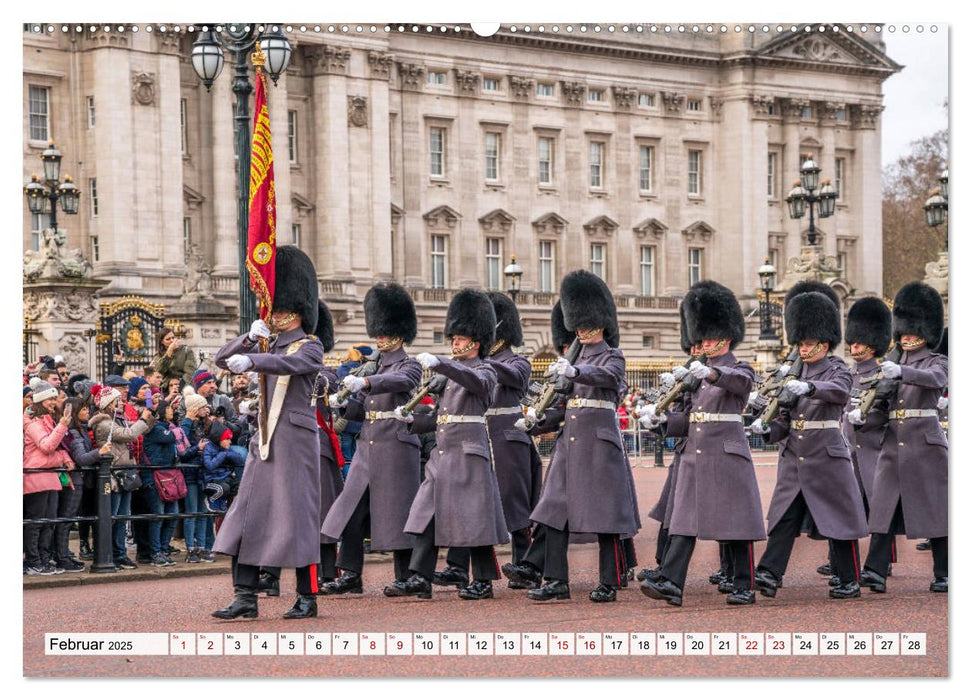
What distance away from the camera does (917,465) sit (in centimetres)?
1206

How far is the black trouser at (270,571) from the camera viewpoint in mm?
10242

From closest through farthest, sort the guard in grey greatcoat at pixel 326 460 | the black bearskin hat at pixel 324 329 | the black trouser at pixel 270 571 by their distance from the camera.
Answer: the black trouser at pixel 270 571 → the guard in grey greatcoat at pixel 326 460 → the black bearskin hat at pixel 324 329

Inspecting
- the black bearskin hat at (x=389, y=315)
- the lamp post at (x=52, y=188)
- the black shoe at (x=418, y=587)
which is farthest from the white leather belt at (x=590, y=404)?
the lamp post at (x=52, y=188)

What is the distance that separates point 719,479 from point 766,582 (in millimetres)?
765

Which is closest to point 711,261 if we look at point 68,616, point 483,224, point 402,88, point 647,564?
point 483,224

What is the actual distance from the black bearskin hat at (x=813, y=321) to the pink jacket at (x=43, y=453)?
485cm

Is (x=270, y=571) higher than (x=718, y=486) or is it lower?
lower

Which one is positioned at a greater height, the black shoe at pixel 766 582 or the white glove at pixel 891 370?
the white glove at pixel 891 370

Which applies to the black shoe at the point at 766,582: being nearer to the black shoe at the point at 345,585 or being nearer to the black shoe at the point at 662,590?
the black shoe at the point at 662,590

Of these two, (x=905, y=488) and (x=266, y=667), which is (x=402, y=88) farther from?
(x=266, y=667)

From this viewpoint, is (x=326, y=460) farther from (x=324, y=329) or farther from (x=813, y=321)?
(x=813, y=321)

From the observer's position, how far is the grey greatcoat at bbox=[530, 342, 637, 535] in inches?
455

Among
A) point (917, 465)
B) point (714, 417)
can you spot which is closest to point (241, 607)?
point (714, 417)

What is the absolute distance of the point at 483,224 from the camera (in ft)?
172
